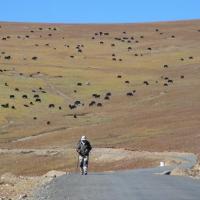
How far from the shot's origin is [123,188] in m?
27.5

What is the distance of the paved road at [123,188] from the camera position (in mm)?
24438

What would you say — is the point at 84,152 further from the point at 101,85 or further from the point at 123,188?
the point at 101,85

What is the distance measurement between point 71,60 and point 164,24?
1900 inches

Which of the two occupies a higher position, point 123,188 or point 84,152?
point 84,152

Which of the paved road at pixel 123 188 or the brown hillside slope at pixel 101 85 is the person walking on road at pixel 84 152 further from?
the brown hillside slope at pixel 101 85

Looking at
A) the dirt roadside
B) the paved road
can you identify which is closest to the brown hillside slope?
the dirt roadside

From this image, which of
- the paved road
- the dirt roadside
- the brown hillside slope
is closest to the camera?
the paved road

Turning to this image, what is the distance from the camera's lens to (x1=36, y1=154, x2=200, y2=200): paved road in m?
24.4

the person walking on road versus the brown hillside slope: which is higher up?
the brown hillside slope

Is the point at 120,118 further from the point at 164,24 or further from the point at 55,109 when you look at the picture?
the point at 164,24

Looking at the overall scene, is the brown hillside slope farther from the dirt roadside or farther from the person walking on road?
the person walking on road

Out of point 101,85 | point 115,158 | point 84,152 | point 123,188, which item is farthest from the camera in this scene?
point 101,85

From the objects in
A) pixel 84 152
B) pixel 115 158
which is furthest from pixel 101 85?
pixel 84 152

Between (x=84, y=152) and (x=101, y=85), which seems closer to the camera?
(x=84, y=152)
